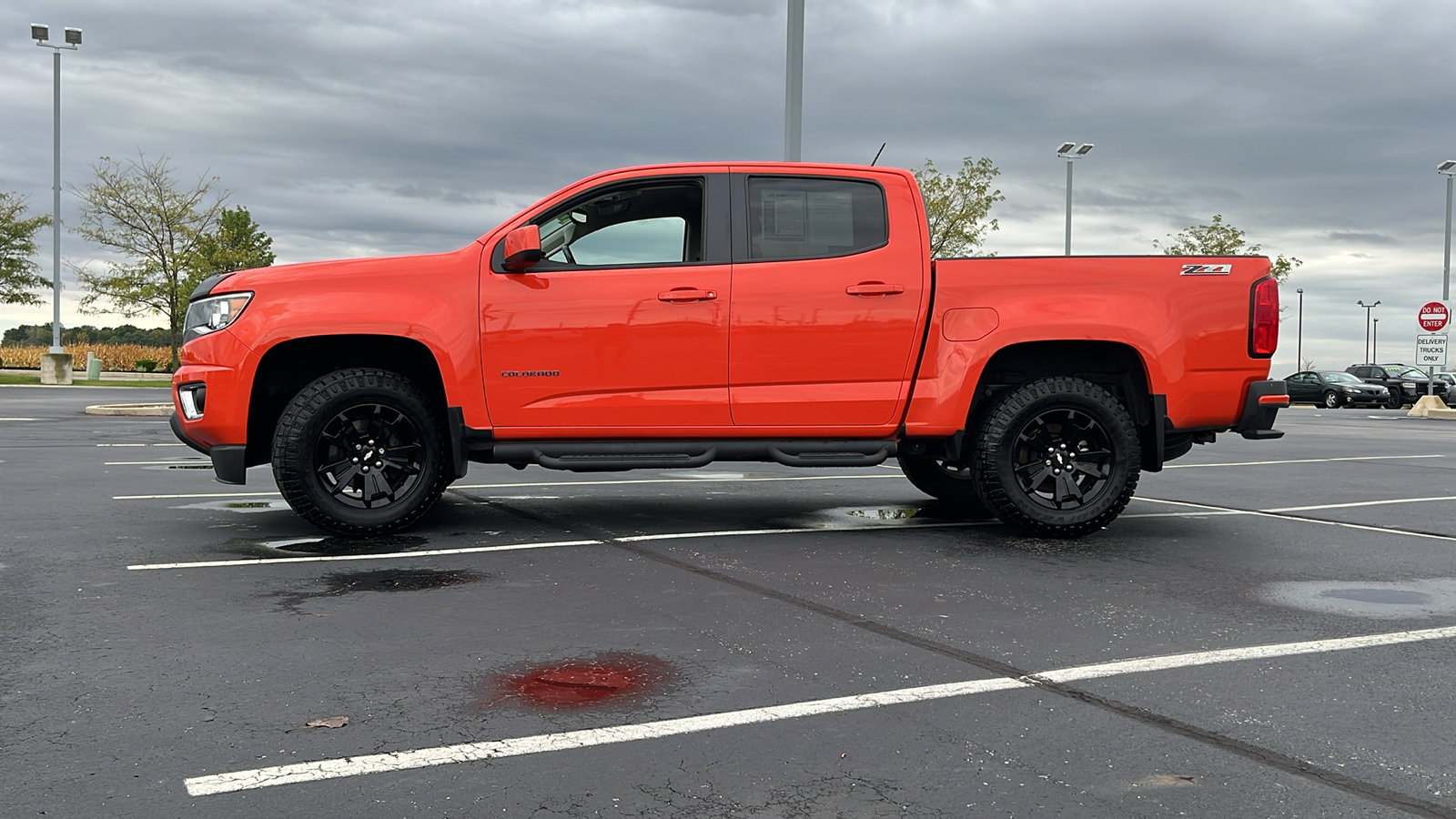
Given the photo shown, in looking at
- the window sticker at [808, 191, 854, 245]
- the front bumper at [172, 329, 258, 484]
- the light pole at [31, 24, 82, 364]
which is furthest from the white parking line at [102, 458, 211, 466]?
the light pole at [31, 24, 82, 364]

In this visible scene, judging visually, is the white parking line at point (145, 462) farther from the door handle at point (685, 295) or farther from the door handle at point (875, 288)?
the door handle at point (875, 288)

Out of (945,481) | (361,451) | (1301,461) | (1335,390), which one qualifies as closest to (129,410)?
(361,451)

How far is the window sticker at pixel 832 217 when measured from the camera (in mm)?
7414

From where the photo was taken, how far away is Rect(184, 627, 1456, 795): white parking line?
3.25 meters

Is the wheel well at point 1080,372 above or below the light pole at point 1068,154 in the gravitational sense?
below

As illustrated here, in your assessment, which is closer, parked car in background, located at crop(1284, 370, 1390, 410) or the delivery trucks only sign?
the delivery trucks only sign

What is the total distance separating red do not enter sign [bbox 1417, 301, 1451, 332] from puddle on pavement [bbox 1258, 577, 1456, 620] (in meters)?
Answer: 31.4

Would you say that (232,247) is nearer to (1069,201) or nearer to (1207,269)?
(1069,201)

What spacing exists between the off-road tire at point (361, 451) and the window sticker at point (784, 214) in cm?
235

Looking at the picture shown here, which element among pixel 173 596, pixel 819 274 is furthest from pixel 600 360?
pixel 173 596

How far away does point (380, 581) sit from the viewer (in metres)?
5.91

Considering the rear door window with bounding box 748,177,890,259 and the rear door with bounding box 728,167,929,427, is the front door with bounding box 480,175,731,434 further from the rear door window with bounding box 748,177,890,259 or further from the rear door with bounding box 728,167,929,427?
the rear door window with bounding box 748,177,890,259

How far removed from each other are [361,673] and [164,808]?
1.21 m

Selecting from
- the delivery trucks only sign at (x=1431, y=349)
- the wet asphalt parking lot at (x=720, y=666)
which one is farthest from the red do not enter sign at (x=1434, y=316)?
the wet asphalt parking lot at (x=720, y=666)
